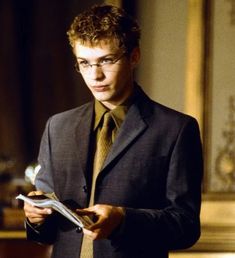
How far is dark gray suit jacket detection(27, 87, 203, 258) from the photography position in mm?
1720

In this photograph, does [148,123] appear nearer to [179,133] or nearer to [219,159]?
[179,133]

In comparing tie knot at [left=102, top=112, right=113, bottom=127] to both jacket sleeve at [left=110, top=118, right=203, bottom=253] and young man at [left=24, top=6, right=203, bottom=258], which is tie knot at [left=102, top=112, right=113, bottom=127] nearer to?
young man at [left=24, top=6, right=203, bottom=258]

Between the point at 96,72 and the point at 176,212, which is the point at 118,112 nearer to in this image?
the point at 96,72

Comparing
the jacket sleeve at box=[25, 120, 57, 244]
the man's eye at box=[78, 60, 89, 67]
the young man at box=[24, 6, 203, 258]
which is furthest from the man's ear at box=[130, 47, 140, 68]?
the jacket sleeve at box=[25, 120, 57, 244]

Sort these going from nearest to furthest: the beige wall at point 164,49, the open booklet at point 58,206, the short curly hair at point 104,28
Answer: the open booklet at point 58,206
the short curly hair at point 104,28
the beige wall at point 164,49

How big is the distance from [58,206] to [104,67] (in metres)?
0.33

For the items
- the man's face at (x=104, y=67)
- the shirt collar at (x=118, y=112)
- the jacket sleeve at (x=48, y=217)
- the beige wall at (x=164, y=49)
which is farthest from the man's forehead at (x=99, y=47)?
the beige wall at (x=164, y=49)

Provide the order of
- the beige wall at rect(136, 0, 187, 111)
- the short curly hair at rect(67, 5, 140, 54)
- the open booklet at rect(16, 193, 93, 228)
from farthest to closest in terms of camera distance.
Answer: the beige wall at rect(136, 0, 187, 111) → the short curly hair at rect(67, 5, 140, 54) → the open booklet at rect(16, 193, 93, 228)

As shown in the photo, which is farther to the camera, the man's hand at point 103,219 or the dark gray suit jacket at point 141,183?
the dark gray suit jacket at point 141,183

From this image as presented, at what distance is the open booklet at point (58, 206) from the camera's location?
1604 mm

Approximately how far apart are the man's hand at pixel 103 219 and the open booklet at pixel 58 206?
16mm

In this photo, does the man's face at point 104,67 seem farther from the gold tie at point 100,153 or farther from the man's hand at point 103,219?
the man's hand at point 103,219

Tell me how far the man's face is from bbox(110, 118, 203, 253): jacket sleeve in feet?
0.59

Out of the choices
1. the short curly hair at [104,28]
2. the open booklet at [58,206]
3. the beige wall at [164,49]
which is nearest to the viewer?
the open booklet at [58,206]
